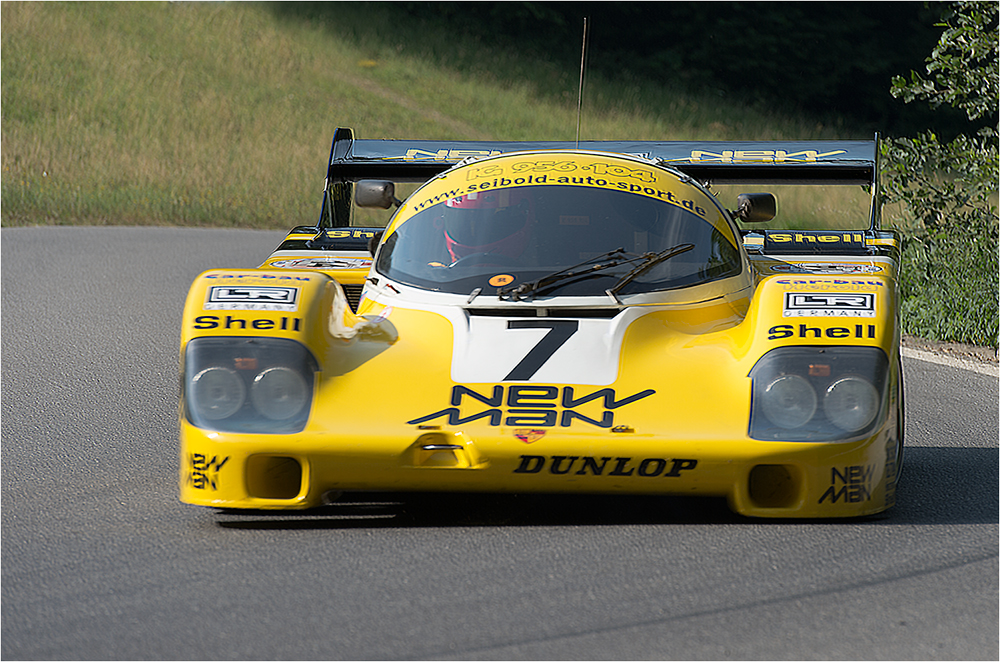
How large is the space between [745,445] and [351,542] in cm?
132

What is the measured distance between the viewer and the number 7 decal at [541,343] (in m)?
4.04

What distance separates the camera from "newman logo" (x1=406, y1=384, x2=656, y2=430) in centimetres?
384

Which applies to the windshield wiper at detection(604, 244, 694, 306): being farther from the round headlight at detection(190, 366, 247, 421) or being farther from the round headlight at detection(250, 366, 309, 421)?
the round headlight at detection(190, 366, 247, 421)

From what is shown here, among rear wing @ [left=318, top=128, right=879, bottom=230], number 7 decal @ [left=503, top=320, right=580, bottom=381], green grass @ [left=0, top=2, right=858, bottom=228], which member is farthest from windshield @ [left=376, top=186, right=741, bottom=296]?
green grass @ [left=0, top=2, right=858, bottom=228]

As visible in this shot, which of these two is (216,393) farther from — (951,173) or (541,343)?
(951,173)

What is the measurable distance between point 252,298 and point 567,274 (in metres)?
1.20

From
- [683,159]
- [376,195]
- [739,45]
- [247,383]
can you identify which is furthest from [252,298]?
[739,45]

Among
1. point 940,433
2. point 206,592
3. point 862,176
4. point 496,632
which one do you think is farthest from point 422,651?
point 862,176

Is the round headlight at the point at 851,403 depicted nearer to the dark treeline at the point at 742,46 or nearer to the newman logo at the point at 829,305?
the newman logo at the point at 829,305

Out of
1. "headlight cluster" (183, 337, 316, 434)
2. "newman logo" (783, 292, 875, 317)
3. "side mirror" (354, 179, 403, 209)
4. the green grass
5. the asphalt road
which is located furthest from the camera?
the green grass

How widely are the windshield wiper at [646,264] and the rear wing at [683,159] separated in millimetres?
1860

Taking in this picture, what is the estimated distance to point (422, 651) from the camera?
9.70 feet

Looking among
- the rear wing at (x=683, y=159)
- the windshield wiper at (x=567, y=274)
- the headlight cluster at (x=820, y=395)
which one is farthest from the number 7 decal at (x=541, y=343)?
the rear wing at (x=683, y=159)

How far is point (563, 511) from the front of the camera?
418 cm
